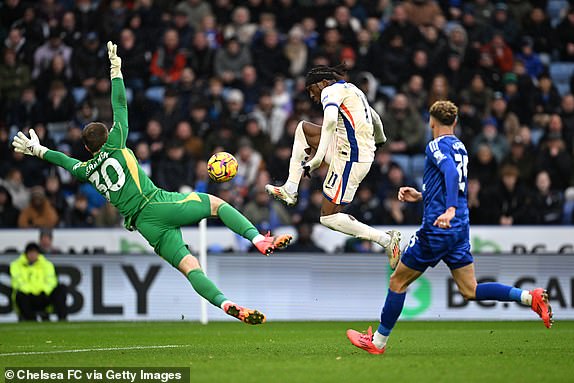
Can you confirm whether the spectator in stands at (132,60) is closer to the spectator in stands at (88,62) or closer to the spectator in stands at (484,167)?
the spectator in stands at (88,62)

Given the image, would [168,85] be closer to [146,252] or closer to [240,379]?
[146,252]

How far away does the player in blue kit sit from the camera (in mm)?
9945

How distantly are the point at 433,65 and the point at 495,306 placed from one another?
228 inches

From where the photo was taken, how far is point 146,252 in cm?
1916

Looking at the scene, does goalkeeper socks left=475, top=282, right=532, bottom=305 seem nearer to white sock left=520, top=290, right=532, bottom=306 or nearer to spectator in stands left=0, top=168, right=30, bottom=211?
white sock left=520, top=290, right=532, bottom=306

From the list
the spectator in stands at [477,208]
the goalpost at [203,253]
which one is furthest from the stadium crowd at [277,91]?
the goalpost at [203,253]

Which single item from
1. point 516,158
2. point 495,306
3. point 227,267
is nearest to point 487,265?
point 495,306

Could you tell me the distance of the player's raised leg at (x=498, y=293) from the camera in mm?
10297

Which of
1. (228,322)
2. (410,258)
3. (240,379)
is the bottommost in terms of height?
(228,322)

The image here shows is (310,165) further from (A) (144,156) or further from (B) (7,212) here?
(B) (7,212)

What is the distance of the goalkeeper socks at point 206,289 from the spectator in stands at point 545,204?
9.34 metres

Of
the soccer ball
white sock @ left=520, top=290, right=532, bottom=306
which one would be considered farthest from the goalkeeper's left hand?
white sock @ left=520, top=290, right=532, bottom=306

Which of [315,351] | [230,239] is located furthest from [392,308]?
[230,239]

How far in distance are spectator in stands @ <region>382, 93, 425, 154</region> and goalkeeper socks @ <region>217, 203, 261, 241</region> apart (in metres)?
9.83
